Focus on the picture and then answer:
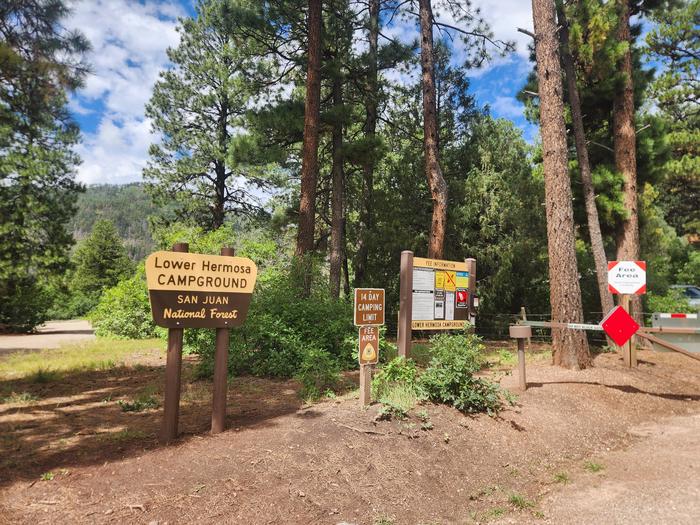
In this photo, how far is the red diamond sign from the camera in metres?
7.02

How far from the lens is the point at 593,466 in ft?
16.4

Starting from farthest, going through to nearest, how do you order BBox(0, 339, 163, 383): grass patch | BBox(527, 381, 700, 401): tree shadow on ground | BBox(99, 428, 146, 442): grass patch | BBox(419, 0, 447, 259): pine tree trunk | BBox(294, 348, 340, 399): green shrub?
BBox(419, 0, 447, 259): pine tree trunk
BBox(0, 339, 163, 383): grass patch
BBox(527, 381, 700, 401): tree shadow on ground
BBox(294, 348, 340, 399): green shrub
BBox(99, 428, 146, 442): grass patch

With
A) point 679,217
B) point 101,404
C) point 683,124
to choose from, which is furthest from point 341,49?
point 679,217

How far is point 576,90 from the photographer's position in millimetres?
11961

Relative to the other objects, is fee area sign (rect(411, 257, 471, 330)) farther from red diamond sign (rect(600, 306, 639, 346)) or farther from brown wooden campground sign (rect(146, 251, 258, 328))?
brown wooden campground sign (rect(146, 251, 258, 328))

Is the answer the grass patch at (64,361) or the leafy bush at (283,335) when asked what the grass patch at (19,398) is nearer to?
the grass patch at (64,361)

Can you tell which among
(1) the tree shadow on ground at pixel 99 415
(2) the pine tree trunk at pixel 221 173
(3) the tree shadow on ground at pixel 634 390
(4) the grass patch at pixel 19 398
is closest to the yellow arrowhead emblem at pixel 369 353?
(1) the tree shadow on ground at pixel 99 415

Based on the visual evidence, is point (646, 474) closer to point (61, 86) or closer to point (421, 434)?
point (421, 434)

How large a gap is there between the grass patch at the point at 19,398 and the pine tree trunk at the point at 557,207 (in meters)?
8.67

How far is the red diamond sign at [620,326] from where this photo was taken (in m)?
7.02

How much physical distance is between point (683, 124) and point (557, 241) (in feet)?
68.2

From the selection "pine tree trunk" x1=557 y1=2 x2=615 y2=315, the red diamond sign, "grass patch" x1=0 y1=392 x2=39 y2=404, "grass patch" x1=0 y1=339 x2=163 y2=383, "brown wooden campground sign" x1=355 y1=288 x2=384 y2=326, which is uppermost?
"pine tree trunk" x1=557 y1=2 x2=615 y2=315

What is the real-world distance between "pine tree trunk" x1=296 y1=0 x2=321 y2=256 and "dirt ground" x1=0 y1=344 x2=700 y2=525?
5.38 meters

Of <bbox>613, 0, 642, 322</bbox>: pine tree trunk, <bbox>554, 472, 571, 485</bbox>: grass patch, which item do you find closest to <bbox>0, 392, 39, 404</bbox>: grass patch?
<bbox>554, 472, 571, 485</bbox>: grass patch
